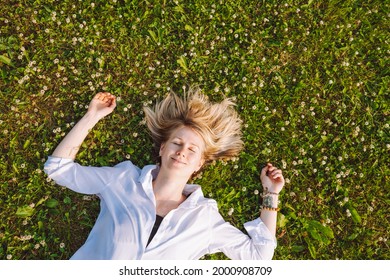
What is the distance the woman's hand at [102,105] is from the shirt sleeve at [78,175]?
68 cm

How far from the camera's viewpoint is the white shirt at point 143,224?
4.38 meters

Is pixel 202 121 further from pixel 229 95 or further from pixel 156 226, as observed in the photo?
pixel 156 226

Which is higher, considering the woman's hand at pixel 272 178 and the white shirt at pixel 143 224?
the woman's hand at pixel 272 178

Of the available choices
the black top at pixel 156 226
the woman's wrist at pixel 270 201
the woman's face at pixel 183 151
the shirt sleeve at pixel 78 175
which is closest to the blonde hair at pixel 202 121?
the woman's face at pixel 183 151

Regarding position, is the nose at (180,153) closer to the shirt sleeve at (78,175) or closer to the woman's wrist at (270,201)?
the shirt sleeve at (78,175)

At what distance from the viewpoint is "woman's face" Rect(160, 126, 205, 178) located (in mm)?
4488

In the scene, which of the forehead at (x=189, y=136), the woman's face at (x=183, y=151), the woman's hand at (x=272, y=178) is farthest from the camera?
the woman's hand at (x=272, y=178)

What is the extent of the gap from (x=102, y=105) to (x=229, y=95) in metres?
1.56

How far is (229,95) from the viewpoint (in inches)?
212

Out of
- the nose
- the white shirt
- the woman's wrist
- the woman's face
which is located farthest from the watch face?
the nose

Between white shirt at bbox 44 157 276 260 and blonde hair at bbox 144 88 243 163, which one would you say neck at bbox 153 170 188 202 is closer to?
white shirt at bbox 44 157 276 260
